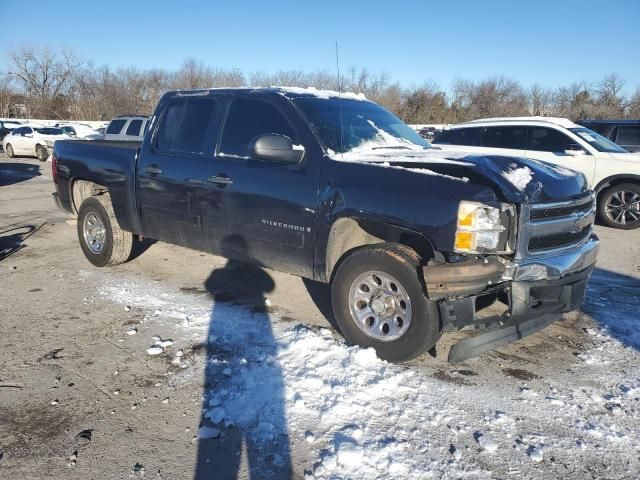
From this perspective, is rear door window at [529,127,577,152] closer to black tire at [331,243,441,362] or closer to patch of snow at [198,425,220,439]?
black tire at [331,243,441,362]

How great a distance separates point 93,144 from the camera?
5.85 meters

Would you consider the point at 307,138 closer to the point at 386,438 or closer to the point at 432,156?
the point at 432,156

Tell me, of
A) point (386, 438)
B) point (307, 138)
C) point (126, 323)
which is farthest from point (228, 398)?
point (307, 138)

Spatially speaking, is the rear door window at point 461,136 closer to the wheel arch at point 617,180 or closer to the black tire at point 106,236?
the wheel arch at point 617,180

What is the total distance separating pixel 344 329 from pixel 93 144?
405cm

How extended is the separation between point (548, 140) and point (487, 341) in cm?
723

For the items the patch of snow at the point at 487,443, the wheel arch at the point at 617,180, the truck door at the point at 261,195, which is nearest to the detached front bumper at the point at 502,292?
the patch of snow at the point at 487,443

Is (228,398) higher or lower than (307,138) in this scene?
lower

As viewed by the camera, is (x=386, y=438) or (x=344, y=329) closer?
(x=386, y=438)

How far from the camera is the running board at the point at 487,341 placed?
129 inches

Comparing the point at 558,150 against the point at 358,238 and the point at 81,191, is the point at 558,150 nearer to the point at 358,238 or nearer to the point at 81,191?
the point at 358,238

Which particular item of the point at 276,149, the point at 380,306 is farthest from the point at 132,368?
the point at 276,149

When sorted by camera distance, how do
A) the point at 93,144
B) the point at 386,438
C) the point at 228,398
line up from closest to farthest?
the point at 386,438, the point at 228,398, the point at 93,144

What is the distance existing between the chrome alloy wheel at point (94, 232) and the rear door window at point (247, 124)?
241 centimetres
